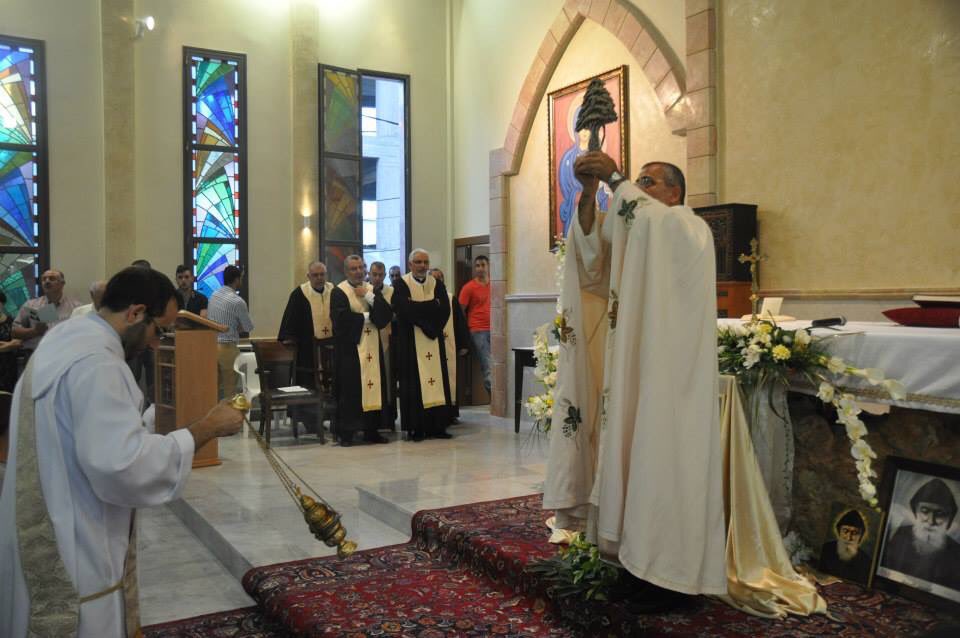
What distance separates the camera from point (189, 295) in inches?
355

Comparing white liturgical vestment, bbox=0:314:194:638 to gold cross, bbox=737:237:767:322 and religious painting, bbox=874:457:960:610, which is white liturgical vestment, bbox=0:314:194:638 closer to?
religious painting, bbox=874:457:960:610

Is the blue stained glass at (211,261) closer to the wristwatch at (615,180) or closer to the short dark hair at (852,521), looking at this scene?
the wristwatch at (615,180)

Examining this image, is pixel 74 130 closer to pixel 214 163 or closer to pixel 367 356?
pixel 214 163

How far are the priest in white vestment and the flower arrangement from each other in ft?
1.94

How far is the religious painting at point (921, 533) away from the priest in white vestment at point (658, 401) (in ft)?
2.90

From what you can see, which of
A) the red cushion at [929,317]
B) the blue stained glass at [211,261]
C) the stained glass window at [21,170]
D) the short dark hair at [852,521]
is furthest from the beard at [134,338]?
the blue stained glass at [211,261]

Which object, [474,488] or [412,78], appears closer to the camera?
[474,488]

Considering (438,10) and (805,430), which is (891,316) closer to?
(805,430)

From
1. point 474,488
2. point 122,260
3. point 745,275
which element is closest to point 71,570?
point 474,488

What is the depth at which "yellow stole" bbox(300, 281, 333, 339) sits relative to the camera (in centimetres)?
809

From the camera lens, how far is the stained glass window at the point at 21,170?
9156 millimetres

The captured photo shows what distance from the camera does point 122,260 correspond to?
9.46 meters

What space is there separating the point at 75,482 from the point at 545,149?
22.8ft

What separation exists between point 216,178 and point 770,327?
8.35 meters
